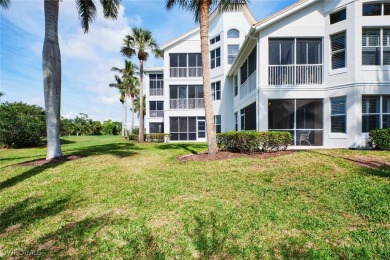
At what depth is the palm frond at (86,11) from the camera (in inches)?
508

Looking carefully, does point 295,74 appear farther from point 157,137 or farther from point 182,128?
point 157,137

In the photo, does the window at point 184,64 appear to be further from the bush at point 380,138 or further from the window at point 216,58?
the bush at point 380,138

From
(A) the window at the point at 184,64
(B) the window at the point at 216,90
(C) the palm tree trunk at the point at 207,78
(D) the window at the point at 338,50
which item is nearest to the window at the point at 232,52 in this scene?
(B) the window at the point at 216,90

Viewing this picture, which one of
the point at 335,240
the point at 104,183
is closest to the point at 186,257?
the point at 335,240

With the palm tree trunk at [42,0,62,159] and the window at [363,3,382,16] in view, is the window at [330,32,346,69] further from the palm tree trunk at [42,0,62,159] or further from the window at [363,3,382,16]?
the palm tree trunk at [42,0,62,159]

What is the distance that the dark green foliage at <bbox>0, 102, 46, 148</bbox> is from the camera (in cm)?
1939

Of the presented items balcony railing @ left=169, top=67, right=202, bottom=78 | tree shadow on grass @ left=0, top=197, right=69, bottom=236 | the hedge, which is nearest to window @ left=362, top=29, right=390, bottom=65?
tree shadow on grass @ left=0, top=197, right=69, bottom=236

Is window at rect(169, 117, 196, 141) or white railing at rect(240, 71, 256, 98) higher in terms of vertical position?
white railing at rect(240, 71, 256, 98)

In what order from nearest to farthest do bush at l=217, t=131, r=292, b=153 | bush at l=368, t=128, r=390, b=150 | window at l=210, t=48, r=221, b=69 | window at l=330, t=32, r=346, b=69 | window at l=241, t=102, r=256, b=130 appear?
1. bush at l=368, t=128, r=390, b=150
2. bush at l=217, t=131, r=292, b=153
3. window at l=330, t=32, r=346, b=69
4. window at l=241, t=102, r=256, b=130
5. window at l=210, t=48, r=221, b=69

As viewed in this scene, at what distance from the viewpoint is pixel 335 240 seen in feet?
11.0

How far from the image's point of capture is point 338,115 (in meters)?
11.7

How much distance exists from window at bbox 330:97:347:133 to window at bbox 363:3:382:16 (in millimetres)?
4514

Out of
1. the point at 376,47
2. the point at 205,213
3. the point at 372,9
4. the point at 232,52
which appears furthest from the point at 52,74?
the point at 232,52

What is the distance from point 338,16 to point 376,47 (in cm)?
254
